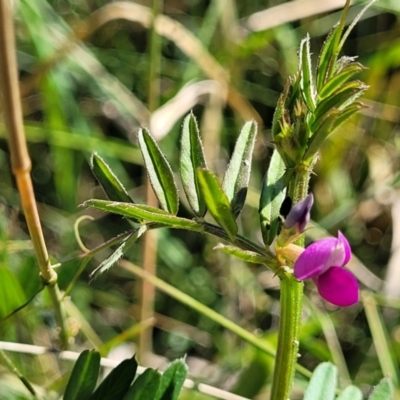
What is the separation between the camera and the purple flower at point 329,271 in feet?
1.94

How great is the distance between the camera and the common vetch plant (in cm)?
60

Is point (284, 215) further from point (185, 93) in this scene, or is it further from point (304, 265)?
point (185, 93)

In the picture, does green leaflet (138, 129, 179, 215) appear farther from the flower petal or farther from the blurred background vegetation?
the blurred background vegetation

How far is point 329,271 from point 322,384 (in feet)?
0.69

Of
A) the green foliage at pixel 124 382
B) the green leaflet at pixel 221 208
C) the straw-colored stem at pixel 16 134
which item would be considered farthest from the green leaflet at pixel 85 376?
the green leaflet at pixel 221 208

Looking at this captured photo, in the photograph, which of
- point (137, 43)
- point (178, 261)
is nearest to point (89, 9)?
point (137, 43)

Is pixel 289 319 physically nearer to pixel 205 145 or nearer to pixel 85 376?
pixel 85 376

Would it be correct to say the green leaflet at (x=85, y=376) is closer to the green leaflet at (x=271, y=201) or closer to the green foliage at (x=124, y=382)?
the green foliage at (x=124, y=382)

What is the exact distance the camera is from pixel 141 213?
A: 666 mm

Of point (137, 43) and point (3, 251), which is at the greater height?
point (137, 43)

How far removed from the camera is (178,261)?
1.52 m

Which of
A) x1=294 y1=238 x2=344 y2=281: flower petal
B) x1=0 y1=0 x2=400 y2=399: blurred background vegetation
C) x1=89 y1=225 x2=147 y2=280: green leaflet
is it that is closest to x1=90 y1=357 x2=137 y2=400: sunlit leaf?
x1=89 y1=225 x2=147 y2=280: green leaflet

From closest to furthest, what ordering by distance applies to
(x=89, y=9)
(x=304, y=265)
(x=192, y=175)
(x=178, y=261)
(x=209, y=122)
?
(x=304, y=265), (x=192, y=175), (x=178, y=261), (x=209, y=122), (x=89, y=9)

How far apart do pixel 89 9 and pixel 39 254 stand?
3.87ft
